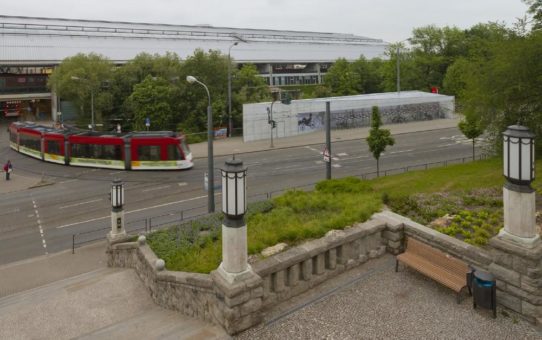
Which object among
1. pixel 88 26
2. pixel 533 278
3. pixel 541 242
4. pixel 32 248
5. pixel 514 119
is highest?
pixel 88 26

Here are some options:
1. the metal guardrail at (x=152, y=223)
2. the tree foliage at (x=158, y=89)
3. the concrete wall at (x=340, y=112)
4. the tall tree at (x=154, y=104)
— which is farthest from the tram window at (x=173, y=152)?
the tall tree at (x=154, y=104)

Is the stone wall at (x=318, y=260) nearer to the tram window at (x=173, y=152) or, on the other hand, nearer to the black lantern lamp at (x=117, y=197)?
the black lantern lamp at (x=117, y=197)

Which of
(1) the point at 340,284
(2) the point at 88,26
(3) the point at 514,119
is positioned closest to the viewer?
(1) the point at 340,284

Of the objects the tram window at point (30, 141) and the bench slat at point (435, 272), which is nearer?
the bench slat at point (435, 272)

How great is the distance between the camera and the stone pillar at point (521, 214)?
7125 mm

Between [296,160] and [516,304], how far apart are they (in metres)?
27.3

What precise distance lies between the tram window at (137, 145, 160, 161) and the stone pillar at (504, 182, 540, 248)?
26.1 metres

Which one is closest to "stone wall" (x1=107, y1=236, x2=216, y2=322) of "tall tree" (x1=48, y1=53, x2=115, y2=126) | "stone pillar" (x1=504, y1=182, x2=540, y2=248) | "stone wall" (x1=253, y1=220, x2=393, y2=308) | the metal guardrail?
"stone wall" (x1=253, y1=220, x2=393, y2=308)

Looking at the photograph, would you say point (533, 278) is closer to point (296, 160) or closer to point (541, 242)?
point (541, 242)

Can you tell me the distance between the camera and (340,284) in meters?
8.77

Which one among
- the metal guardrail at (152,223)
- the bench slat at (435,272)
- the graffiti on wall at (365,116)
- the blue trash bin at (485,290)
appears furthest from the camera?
the graffiti on wall at (365,116)

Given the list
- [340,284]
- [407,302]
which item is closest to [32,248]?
[340,284]

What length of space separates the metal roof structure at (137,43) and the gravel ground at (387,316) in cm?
7001

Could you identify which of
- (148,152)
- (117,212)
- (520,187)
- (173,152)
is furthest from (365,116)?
(520,187)
